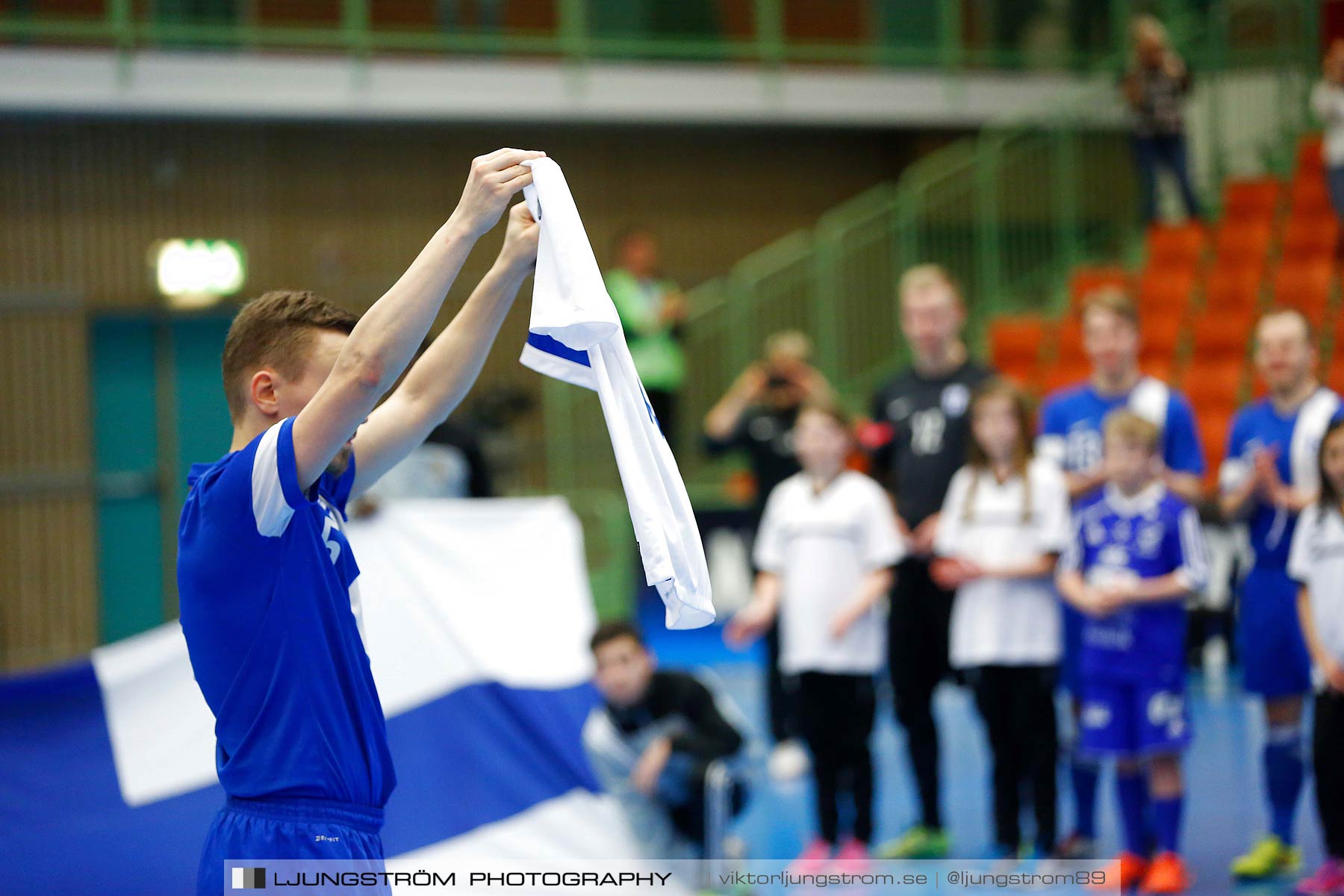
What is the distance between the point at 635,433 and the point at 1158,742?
10.0ft

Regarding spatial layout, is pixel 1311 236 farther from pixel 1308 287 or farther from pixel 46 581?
pixel 46 581

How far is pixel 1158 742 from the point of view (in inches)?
182

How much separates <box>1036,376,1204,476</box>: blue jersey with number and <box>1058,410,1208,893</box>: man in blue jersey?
10.7 inches

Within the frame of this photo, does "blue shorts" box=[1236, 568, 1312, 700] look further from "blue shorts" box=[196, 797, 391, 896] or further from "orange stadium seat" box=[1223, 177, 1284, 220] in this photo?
"orange stadium seat" box=[1223, 177, 1284, 220]

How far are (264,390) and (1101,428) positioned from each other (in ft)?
12.4

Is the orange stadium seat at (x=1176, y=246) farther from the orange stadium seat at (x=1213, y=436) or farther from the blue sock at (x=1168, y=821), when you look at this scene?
the blue sock at (x=1168, y=821)

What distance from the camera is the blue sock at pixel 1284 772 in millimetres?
4816

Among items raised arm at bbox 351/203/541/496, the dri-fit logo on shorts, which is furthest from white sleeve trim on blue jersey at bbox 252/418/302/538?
the dri-fit logo on shorts

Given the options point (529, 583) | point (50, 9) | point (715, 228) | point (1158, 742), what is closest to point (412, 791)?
point (529, 583)

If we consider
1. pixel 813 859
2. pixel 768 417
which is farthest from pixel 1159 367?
pixel 813 859

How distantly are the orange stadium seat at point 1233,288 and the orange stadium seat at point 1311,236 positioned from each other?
0.89ft

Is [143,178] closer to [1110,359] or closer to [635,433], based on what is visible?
[1110,359]

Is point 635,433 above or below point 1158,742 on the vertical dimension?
above

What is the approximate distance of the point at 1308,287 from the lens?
31.2ft
